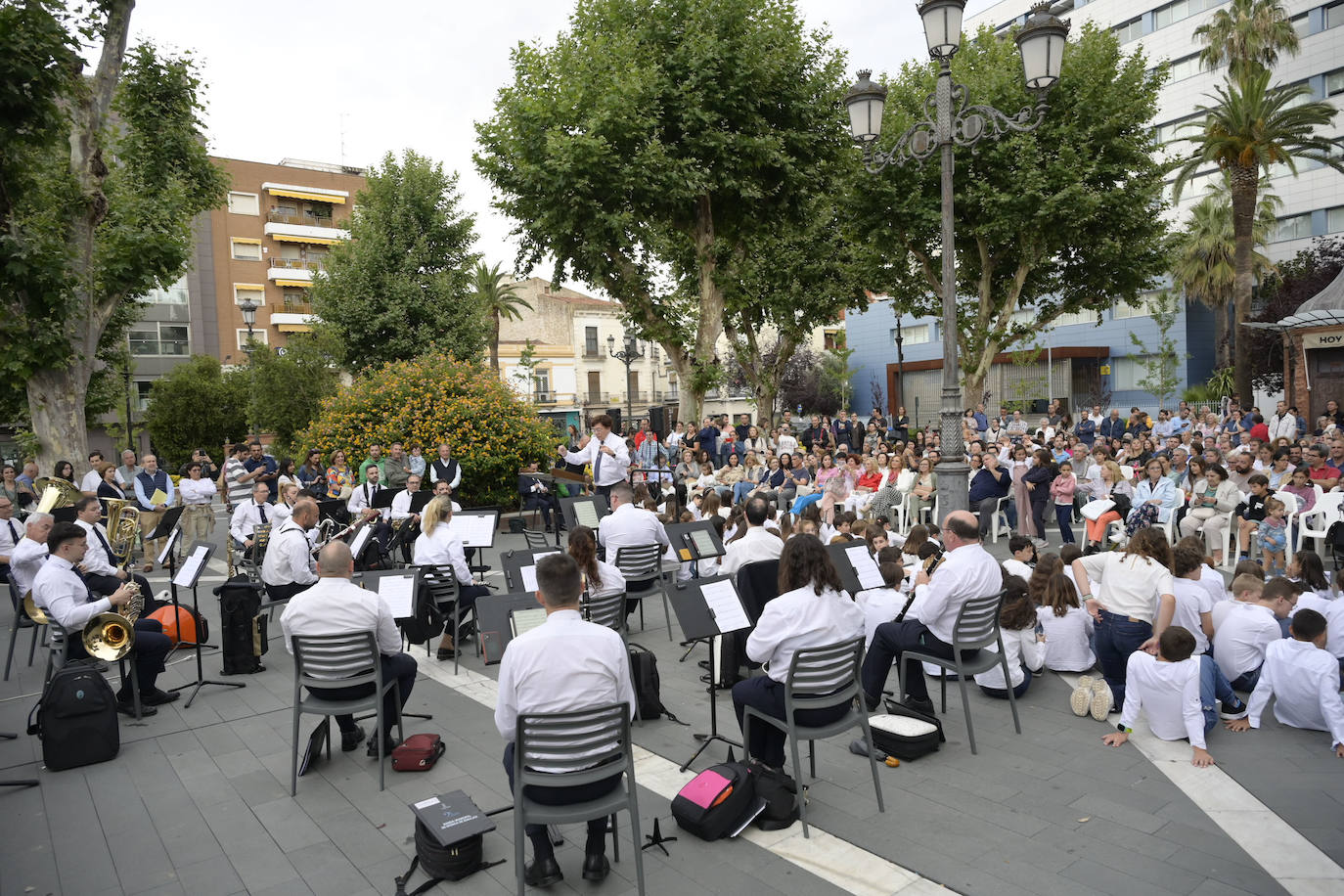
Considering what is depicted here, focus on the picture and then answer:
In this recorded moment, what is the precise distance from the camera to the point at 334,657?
4.91 meters

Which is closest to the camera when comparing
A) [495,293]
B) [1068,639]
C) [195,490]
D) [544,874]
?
[544,874]

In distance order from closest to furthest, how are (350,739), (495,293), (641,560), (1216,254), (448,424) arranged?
1. (350,739)
2. (641,560)
3. (448,424)
4. (1216,254)
5. (495,293)

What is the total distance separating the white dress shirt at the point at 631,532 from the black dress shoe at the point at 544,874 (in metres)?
3.97

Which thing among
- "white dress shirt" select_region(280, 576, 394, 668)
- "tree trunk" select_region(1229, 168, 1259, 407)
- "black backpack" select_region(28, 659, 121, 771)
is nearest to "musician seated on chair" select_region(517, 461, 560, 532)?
"black backpack" select_region(28, 659, 121, 771)

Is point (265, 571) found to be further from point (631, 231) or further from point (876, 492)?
point (631, 231)

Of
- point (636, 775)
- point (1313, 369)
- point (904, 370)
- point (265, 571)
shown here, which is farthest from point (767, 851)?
point (904, 370)

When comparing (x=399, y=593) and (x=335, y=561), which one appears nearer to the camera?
(x=335, y=561)

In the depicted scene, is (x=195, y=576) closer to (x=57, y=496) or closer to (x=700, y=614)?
(x=700, y=614)

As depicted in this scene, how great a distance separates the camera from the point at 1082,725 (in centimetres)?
573

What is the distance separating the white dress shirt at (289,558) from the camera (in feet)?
24.1

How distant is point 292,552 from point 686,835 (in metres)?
4.73

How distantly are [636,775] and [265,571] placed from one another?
432 cm

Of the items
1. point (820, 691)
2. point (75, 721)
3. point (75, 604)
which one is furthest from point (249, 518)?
point (820, 691)

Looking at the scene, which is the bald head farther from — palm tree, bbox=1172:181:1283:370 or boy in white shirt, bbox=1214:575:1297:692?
palm tree, bbox=1172:181:1283:370
